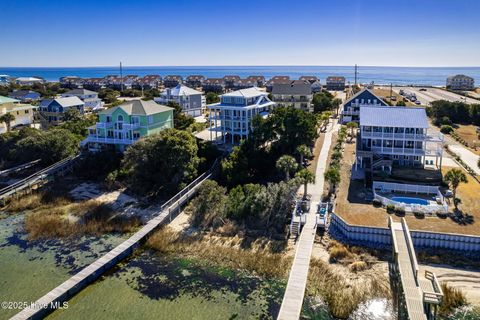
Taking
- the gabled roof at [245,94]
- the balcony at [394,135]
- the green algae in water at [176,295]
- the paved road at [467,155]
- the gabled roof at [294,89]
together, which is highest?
the gabled roof at [294,89]

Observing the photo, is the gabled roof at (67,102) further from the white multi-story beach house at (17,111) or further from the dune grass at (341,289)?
the dune grass at (341,289)

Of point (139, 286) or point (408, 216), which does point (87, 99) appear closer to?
point (139, 286)

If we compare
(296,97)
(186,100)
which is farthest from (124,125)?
(296,97)

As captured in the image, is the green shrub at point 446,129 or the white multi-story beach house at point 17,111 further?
the white multi-story beach house at point 17,111

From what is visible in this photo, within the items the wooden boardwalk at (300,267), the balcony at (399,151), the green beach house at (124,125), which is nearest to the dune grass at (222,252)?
the wooden boardwalk at (300,267)

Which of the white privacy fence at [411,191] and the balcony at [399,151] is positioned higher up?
the balcony at [399,151]

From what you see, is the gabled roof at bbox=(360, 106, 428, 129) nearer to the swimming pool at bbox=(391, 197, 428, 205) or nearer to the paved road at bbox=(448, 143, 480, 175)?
the paved road at bbox=(448, 143, 480, 175)
